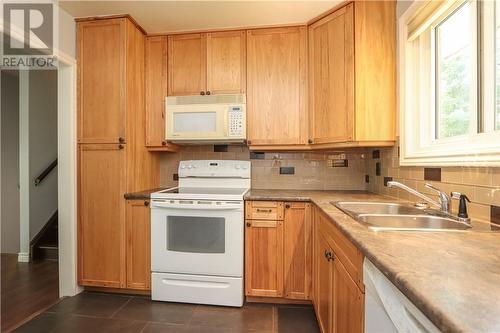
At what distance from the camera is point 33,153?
3250 millimetres

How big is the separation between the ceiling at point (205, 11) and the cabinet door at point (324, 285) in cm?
178

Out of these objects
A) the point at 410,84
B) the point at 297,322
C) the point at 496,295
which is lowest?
the point at 297,322

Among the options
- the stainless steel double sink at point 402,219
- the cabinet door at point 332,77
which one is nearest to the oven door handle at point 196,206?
the stainless steel double sink at point 402,219

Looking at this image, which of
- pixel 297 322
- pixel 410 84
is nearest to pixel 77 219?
pixel 297 322

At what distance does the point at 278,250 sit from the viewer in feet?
6.72

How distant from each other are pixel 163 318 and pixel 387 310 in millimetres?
1749

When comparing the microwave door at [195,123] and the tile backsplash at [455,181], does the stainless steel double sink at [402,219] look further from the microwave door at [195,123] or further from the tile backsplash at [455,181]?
the microwave door at [195,123]

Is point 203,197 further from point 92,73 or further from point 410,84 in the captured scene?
point 410,84

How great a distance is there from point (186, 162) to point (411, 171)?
1988mm

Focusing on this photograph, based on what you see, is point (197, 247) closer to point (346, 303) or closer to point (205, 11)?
point (346, 303)

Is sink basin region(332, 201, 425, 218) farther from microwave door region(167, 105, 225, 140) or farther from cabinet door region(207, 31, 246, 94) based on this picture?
cabinet door region(207, 31, 246, 94)

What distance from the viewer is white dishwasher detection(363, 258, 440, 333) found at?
21.7 inches

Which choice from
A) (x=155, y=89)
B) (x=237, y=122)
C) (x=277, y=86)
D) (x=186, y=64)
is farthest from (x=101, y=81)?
(x=277, y=86)

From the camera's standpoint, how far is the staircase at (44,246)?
306 centimetres
